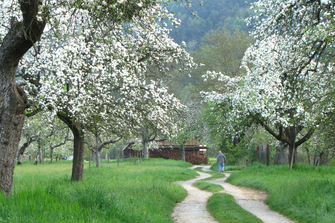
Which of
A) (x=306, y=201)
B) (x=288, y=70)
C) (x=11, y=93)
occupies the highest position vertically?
(x=288, y=70)

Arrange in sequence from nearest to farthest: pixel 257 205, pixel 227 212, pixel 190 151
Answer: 1. pixel 227 212
2. pixel 257 205
3. pixel 190 151

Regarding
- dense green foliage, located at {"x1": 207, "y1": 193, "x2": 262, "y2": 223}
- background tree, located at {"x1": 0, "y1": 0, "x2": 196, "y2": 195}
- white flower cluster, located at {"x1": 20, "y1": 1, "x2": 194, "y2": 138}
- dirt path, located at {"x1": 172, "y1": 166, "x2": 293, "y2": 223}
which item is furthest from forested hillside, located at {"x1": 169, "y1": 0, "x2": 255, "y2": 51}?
background tree, located at {"x1": 0, "y1": 0, "x2": 196, "y2": 195}

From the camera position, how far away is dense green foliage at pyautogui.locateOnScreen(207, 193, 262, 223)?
26.0 feet

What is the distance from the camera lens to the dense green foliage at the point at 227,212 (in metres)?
7.94

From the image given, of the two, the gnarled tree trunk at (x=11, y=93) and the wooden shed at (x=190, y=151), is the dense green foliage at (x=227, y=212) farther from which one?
the wooden shed at (x=190, y=151)

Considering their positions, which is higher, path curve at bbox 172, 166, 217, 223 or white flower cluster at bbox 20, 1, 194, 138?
white flower cluster at bbox 20, 1, 194, 138

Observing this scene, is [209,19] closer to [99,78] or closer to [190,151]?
[190,151]

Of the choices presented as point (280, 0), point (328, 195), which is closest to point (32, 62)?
point (280, 0)

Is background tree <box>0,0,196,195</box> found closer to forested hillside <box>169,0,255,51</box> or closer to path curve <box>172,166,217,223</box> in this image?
path curve <box>172,166,217,223</box>

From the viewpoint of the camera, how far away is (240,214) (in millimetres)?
8602

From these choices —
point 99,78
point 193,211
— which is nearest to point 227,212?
point 193,211

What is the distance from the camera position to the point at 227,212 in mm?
8688

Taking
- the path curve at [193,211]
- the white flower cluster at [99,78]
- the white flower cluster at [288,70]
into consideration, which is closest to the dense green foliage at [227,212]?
the path curve at [193,211]

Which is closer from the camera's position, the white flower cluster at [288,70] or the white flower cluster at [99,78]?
the white flower cluster at [288,70]
